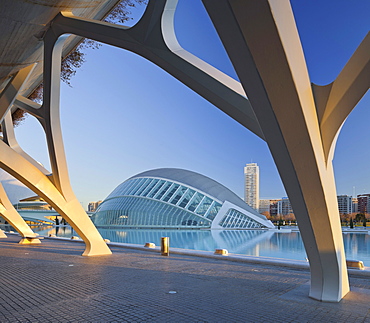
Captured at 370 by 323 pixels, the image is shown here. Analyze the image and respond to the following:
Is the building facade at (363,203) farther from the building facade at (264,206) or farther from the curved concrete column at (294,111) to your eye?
the curved concrete column at (294,111)

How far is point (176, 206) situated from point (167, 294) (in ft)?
103

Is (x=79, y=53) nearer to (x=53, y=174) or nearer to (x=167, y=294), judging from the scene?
(x=53, y=174)

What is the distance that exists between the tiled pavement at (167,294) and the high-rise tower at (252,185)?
95.0 meters

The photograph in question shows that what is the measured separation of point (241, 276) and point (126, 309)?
3.29 metres

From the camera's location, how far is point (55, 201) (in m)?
11.0

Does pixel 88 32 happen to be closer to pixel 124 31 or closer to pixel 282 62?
pixel 124 31

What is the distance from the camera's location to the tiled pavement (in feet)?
15.3

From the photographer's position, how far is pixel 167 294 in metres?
5.84

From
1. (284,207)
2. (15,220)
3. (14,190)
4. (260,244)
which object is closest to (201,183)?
(260,244)

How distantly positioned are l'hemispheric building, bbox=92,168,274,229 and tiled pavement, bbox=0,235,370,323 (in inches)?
1095

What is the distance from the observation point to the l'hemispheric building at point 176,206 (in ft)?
121

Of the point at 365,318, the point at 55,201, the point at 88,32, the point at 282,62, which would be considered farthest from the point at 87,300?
the point at 55,201

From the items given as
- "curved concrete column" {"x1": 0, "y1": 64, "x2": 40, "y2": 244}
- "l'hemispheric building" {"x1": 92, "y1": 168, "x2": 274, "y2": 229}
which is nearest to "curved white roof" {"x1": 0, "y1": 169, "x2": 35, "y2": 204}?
"l'hemispheric building" {"x1": 92, "y1": 168, "x2": 274, "y2": 229}

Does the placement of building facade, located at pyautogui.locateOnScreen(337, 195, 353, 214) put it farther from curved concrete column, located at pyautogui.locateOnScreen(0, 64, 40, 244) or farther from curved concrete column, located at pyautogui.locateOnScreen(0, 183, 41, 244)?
curved concrete column, located at pyautogui.locateOnScreen(0, 64, 40, 244)
